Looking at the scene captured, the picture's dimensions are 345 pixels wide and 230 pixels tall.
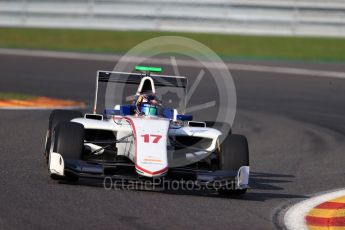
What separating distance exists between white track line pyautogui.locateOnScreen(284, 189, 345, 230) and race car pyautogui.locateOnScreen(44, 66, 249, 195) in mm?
551

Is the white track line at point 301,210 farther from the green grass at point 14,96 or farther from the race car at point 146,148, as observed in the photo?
the green grass at point 14,96

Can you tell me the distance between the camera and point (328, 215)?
7941 millimetres

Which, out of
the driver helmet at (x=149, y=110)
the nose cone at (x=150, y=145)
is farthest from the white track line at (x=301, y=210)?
the driver helmet at (x=149, y=110)

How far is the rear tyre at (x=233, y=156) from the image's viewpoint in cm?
843

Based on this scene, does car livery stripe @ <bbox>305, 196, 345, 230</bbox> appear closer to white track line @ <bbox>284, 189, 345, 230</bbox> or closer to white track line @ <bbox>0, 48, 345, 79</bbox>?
white track line @ <bbox>284, 189, 345, 230</bbox>

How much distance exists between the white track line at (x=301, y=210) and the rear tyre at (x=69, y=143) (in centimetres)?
197

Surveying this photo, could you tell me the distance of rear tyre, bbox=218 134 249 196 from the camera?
843 cm

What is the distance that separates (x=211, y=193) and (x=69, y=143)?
1415mm

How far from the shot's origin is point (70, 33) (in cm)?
2653

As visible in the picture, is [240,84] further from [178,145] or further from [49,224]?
[49,224]

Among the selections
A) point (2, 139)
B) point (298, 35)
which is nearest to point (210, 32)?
point (298, 35)

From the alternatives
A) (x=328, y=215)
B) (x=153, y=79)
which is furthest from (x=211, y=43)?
(x=328, y=215)

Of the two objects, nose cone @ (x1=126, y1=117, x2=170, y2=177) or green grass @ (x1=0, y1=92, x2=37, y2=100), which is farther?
green grass @ (x1=0, y1=92, x2=37, y2=100)

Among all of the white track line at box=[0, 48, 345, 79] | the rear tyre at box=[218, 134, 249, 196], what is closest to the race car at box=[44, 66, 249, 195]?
the rear tyre at box=[218, 134, 249, 196]
